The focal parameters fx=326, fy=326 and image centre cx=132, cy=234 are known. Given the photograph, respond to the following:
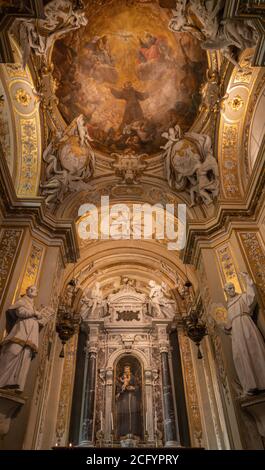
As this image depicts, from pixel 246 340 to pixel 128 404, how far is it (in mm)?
6761

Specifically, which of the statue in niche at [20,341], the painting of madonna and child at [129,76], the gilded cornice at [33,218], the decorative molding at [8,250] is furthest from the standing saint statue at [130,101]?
the statue in niche at [20,341]

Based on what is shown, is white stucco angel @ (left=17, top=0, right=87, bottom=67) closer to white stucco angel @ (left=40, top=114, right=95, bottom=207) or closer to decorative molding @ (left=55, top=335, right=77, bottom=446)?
white stucco angel @ (left=40, top=114, right=95, bottom=207)

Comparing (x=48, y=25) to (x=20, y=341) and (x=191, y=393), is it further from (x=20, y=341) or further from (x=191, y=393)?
(x=191, y=393)

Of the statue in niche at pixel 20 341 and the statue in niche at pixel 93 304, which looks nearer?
the statue in niche at pixel 20 341

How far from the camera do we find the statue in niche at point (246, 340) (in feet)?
18.4

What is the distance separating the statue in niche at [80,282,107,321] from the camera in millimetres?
12586

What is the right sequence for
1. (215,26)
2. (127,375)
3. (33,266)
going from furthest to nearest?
1. (127,375)
2. (33,266)
3. (215,26)

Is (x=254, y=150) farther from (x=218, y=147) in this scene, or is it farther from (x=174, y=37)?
(x=174, y=37)

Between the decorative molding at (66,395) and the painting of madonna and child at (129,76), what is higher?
the painting of madonna and child at (129,76)

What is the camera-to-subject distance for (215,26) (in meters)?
6.17

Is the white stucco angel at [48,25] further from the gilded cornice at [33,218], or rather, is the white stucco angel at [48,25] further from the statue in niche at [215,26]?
the gilded cornice at [33,218]

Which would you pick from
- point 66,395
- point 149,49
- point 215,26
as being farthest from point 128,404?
point 149,49

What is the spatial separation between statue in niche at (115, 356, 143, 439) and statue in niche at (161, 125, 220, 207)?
658 cm

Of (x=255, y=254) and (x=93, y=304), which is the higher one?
(x=93, y=304)
